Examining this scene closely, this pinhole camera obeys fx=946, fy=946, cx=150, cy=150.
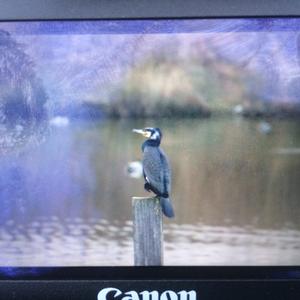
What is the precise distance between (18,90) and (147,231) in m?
0.75

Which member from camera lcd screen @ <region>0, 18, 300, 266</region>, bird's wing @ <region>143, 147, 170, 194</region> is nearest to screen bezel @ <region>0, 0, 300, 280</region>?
camera lcd screen @ <region>0, 18, 300, 266</region>

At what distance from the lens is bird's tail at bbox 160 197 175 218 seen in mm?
3711

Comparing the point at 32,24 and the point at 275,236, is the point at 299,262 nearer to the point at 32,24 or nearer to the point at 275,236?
the point at 275,236

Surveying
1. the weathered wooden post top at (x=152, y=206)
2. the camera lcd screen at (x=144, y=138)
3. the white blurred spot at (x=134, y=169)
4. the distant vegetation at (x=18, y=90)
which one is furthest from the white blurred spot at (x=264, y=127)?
the distant vegetation at (x=18, y=90)

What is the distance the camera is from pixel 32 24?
3.65 metres

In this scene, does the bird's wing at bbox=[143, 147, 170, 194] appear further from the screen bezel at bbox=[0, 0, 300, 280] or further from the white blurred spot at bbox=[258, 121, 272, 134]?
the screen bezel at bbox=[0, 0, 300, 280]

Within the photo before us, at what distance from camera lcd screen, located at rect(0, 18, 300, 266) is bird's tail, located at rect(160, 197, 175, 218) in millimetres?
18

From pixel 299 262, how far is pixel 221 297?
34 centimetres

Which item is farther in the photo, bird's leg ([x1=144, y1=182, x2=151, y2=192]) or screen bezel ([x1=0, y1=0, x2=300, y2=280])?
bird's leg ([x1=144, y1=182, x2=151, y2=192])

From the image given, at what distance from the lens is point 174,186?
146 inches

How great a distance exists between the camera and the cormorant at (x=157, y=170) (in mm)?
3699

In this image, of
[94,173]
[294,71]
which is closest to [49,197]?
[94,173]

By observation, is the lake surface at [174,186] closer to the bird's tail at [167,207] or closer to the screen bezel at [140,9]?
the bird's tail at [167,207]

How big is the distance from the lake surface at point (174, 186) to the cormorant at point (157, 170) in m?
0.03
